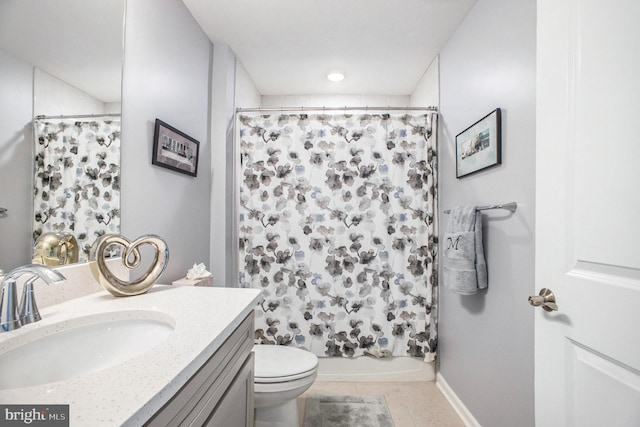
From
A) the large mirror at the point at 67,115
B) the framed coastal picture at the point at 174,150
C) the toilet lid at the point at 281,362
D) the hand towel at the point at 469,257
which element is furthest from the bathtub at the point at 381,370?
the large mirror at the point at 67,115

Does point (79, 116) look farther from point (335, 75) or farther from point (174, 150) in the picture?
point (335, 75)

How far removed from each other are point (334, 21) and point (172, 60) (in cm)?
99

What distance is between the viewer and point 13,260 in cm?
81

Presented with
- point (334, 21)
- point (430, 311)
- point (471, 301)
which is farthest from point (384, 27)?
point (430, 311)

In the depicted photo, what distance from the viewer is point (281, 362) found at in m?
1.51

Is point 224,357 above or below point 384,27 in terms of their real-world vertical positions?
below

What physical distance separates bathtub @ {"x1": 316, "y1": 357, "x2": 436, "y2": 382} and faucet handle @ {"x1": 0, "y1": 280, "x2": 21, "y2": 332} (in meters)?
1.80

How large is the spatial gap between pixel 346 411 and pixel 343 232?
1.11 metres

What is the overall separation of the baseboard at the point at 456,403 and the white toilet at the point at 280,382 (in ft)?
3.01

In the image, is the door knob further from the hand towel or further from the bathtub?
the bathtub

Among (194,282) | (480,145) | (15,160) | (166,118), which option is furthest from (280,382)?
(480,145)

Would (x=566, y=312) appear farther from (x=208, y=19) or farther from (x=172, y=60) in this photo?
(x=208, y=19)

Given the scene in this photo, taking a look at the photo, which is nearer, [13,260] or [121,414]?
[121,414]

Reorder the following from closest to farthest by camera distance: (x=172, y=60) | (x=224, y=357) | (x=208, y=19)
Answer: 1. (x=224, y=357)
2. (x=172, y=60)
3. (x=208, y=19)
